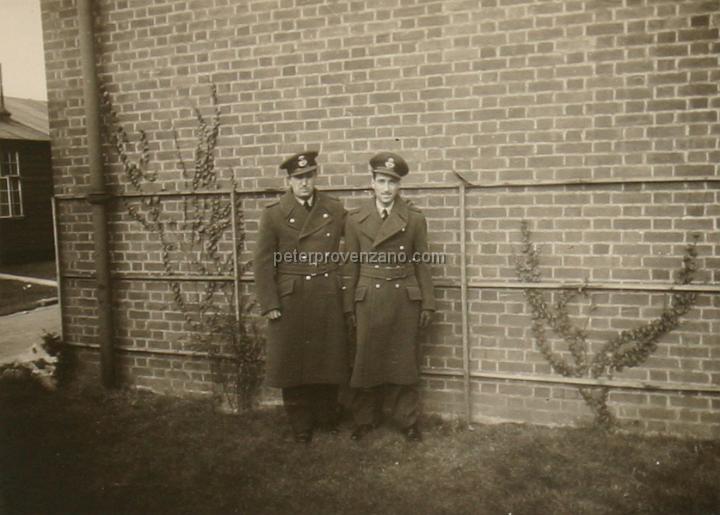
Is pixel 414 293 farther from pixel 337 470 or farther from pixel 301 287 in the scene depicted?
pixel 337 470

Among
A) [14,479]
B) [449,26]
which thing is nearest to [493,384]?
[449,26]

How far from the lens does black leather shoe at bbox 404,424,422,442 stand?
4.41 meters

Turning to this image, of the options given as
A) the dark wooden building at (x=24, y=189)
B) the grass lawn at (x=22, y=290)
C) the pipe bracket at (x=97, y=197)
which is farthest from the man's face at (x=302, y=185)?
the dark wooden building at (x=24, y=189)

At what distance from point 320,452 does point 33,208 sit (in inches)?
615

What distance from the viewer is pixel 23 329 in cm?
820

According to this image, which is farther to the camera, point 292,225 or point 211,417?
point 211,417

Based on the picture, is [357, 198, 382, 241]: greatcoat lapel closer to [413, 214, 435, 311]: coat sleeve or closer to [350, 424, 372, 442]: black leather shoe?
[413, 214, 435, 311]: coat sleeve

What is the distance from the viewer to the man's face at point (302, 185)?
4.37 meters

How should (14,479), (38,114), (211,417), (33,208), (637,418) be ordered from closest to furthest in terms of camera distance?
(14,479)
(637,418)
(211,417)
(33,208)
(38,114)

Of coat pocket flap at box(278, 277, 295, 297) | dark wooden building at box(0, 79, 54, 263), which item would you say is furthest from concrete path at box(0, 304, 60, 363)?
dark wooden building at box(0, 79, 54, 263)

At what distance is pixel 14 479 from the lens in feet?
13.4

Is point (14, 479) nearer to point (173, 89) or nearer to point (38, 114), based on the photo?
point (173, 89)

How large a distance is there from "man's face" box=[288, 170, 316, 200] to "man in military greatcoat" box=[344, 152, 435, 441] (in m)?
0.36

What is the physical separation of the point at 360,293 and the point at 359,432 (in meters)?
1.05
